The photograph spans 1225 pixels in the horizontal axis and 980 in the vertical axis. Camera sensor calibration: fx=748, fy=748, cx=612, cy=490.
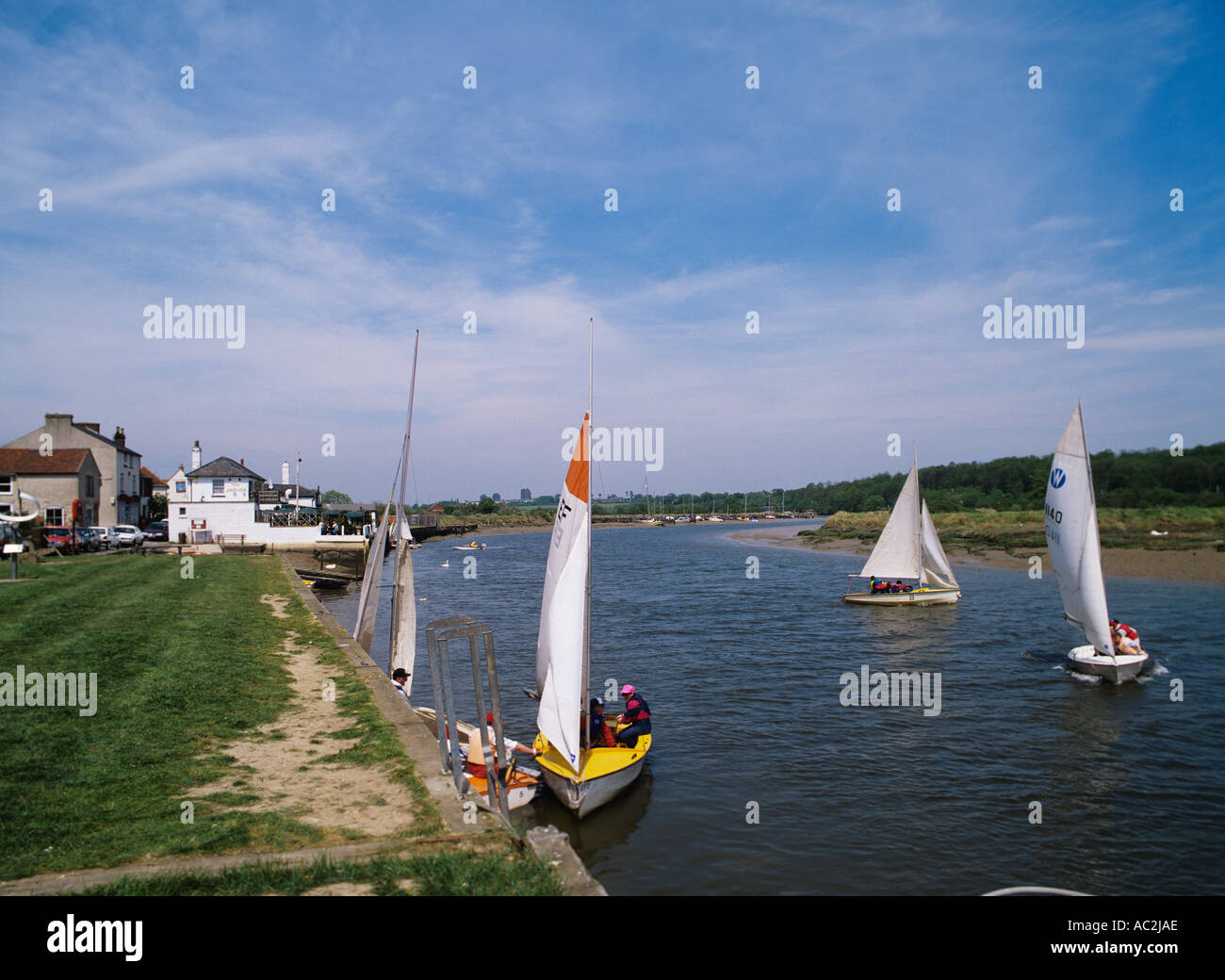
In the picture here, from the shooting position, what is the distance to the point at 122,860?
695cm

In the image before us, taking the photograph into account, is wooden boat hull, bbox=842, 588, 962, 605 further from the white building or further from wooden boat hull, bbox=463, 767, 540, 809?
the white building

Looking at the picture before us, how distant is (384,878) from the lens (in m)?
6.63

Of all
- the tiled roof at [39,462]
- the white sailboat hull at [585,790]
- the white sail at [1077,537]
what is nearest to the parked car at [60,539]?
the tiled roof at [39,462]

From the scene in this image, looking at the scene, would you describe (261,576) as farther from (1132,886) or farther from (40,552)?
(1132,886)

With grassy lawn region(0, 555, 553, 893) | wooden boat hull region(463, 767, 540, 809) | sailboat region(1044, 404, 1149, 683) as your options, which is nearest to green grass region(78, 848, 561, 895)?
grassy lawn region(0, 555, 553, 893)

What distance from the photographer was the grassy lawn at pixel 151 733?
7.43 metres

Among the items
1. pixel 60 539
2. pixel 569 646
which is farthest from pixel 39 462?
pixel 569 646

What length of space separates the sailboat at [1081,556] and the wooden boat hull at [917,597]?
12.3 metres

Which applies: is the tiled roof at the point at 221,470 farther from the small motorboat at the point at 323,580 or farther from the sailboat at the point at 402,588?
the sailboat at the point at 402,588

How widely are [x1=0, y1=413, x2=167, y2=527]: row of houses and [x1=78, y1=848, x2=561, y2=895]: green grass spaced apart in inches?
2019

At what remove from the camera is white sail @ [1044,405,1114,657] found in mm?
21578

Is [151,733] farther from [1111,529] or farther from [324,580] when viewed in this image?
[1111,529]
